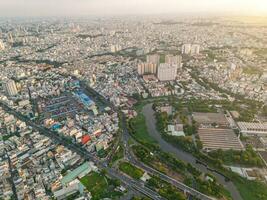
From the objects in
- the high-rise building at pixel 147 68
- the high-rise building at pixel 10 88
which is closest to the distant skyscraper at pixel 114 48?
the high-rise building at pixel 147 68

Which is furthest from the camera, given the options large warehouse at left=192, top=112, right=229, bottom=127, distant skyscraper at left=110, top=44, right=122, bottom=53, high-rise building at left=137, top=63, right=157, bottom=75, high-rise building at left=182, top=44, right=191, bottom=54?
distant skyscraper at left=110, top=44, right=122, bottom=53

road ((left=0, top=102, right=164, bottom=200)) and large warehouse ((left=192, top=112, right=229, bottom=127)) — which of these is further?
large warehouse ((left=192, top=112, right=229, bottom=127))

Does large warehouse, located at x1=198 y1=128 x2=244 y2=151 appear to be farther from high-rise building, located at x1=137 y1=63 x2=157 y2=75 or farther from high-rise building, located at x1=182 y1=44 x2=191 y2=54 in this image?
high-rise building, located at x1=182 y1=44 x2=191 y2=54

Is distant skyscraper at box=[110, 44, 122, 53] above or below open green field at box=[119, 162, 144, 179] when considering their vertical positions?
above

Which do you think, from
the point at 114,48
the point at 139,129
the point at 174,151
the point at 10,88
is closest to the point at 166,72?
the point at 139,129

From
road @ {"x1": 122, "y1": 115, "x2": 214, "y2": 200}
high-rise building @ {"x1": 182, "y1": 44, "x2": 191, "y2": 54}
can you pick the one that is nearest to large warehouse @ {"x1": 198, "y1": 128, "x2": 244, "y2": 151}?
road @ {"x1": 122, "y1": 115, "x2": 214, "y2": 200}

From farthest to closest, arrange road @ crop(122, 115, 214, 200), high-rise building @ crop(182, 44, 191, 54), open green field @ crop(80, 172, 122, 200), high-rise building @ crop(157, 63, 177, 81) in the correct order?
high-rise building @ crop(182, 44, 191, 54) < high-rise building @ crop(157, 63, 177, 81) < open green field @ crop(80, 172, 122, 200) < road @ crop(122, 115, 214, 200)

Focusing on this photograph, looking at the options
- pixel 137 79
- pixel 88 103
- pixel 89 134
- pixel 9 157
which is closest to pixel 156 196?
pixel 89 134
